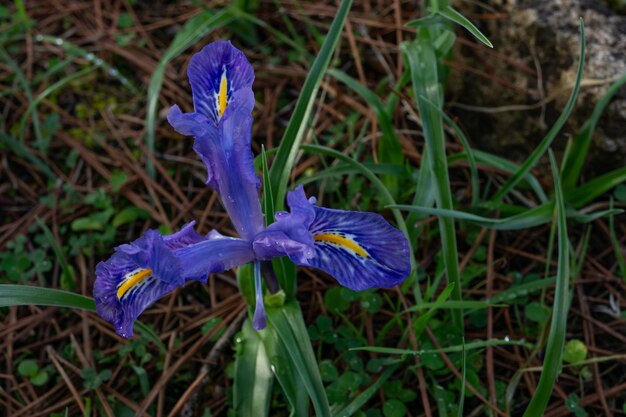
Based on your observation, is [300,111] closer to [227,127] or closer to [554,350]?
[227,127]

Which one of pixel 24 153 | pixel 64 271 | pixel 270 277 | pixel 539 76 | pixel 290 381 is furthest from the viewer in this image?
pixel 24 153

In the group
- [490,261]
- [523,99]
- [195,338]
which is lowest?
[195,338]

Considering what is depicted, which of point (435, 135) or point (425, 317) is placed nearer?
point (425, 317)

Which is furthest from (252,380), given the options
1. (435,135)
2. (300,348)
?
(435,135)

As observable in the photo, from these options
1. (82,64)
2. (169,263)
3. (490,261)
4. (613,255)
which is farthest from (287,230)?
(82,64)

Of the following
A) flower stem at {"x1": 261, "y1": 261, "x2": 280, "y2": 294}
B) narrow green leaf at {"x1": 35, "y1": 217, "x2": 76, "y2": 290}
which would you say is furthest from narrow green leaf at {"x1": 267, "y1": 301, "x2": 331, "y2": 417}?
narrow green leaf at {"x1": 35, "y1": 217, "x2": 76, "y2": 290}

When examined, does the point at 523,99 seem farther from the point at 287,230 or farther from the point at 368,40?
the point at 287,230
